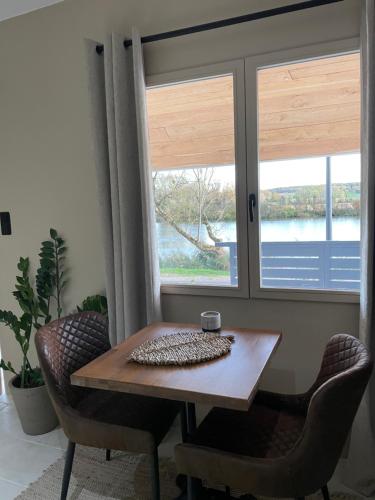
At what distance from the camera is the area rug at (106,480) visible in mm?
1759

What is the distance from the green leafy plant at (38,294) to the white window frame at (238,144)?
97cm

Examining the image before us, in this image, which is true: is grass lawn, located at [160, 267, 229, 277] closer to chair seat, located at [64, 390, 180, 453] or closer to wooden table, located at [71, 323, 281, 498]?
wooden table, located at [71, 323, 281, 498]

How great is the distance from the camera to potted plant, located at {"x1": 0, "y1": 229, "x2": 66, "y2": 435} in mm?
2254

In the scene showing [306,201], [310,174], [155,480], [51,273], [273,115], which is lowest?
[155,480]

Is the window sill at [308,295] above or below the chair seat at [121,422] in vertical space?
above

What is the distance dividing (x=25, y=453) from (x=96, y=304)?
88cm

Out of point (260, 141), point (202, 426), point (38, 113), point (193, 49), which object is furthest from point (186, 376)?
point (38, 113)

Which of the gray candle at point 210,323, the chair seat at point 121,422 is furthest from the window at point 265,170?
the chair seat at point 121,422

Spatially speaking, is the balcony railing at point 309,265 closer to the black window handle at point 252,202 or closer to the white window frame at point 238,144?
the white window frame at point 238,144

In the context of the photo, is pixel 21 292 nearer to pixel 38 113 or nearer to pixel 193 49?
pixel 38 113

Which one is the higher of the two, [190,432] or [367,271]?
[367,271]

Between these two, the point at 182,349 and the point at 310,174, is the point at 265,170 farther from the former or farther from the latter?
the point at 182,349

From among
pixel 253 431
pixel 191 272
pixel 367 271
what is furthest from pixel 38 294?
pixel 367 271

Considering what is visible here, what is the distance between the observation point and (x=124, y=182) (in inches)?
82.1
